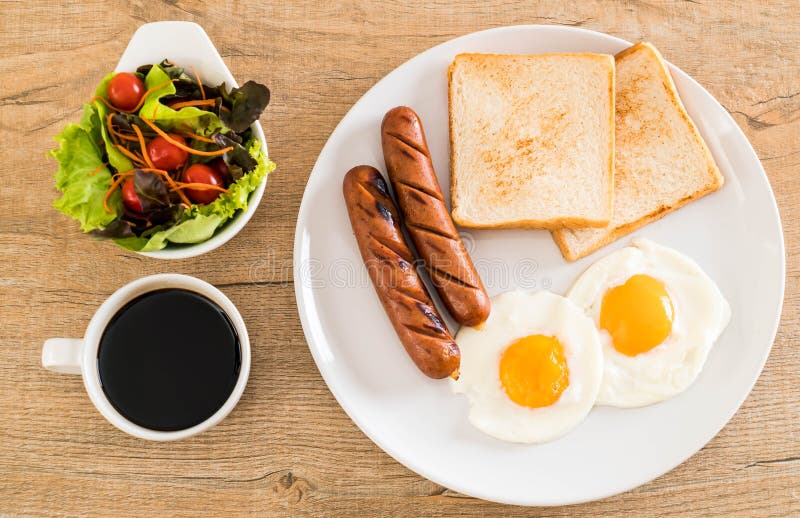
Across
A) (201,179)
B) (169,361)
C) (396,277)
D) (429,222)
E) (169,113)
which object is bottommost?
(169,361)

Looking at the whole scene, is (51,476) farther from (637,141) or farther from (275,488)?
(637,141)

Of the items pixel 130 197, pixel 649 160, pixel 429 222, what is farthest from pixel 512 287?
pixel 130 197

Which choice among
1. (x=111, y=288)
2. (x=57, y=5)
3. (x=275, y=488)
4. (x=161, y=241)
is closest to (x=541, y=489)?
(x=275, y=488)

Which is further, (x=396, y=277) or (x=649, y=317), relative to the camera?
(x=649, y=317)

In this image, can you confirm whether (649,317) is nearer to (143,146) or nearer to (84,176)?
(143,146)

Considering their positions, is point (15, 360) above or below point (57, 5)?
below

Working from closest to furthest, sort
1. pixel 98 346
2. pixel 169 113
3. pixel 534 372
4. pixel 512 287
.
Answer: pixel 169 113 < pixel 98 346 < pixel 534 372 < pixel 512 287

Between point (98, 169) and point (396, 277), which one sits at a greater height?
point (98, 169)
